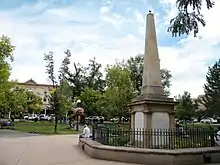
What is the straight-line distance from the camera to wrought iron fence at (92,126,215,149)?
Result: 14.1m

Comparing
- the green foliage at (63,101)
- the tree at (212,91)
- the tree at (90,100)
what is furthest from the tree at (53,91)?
the tree at (212,91)

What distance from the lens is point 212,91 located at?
7406cm

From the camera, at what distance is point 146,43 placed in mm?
16594

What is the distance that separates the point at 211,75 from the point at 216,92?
218 inches

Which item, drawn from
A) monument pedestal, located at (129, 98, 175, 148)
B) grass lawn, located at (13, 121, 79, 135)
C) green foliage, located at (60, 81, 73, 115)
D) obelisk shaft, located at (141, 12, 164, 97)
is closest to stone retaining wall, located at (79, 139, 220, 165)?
monument pedestal, located at (129, 98, 175, 148)

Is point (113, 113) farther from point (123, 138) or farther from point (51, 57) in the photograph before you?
point (123, 138)

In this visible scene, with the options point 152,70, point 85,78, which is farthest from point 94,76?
point 152,70

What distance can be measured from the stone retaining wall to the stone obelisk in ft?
6.40

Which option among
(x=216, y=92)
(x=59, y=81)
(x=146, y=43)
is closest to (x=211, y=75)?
(x=216, y=92)

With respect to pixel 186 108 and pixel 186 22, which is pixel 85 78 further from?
pixel 186 22

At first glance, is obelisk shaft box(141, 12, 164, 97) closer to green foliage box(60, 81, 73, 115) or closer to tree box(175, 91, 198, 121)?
green foliage box(60, 81, 73, 115)

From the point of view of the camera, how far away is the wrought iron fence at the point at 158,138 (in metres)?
14.1

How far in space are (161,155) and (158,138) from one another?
264 centimetres

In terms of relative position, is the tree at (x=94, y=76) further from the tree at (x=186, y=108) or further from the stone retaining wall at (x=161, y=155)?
the stone retaining wall at (x=161, y=155)
